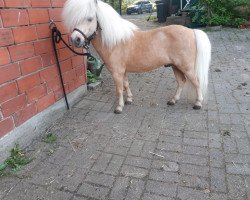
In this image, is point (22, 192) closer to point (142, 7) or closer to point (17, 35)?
point (17, 35)

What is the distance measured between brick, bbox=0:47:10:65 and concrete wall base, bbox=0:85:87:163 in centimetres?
77

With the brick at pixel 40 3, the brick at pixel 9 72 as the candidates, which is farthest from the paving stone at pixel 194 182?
the brick at pixel 40 3

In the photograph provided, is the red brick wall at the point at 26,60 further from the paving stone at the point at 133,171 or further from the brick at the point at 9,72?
the paving stone at the point at 133,171

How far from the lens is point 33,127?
331cm

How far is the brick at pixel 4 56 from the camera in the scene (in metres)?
2.71

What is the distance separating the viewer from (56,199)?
7.89ft

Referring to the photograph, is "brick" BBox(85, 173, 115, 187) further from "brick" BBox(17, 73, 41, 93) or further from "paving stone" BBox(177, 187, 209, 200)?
"brick" BBox(17, 73, 41, 93)

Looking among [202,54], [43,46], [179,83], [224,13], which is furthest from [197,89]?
[224,13]

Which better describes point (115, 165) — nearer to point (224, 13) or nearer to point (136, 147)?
point (136, 147)

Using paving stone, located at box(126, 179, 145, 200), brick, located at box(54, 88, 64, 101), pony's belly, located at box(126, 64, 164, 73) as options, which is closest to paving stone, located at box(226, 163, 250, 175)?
paving stone, located at box(126, 179, 145, 200)

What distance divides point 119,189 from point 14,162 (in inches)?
48.6

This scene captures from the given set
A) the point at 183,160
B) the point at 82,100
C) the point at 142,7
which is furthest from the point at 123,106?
the point at 142,7

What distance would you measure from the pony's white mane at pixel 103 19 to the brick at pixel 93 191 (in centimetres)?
192

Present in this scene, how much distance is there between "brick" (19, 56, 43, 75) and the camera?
3056mm
